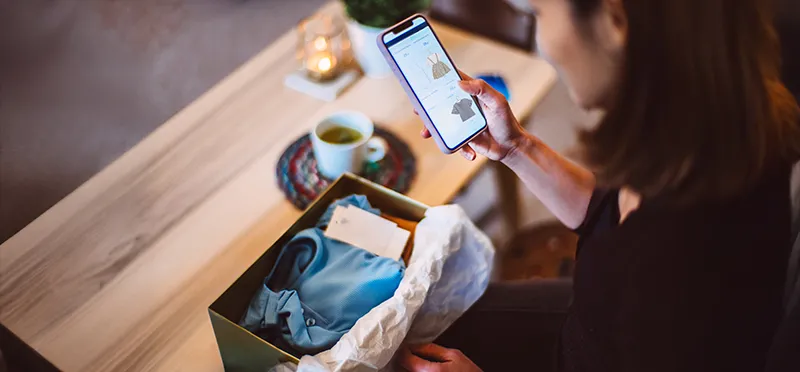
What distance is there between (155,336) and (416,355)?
0.33 metres

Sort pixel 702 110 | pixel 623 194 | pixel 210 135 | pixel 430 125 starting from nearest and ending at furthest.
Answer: pixel 702 110, pixel 623 194, pixel 430 125, pixel 210 135

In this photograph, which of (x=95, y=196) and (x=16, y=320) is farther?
(x=95, y=196)

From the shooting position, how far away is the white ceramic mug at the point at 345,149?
1038 mm

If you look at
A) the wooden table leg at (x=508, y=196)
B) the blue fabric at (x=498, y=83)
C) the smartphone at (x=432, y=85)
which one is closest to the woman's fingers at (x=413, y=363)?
the smartphone at (x=432, y=85)

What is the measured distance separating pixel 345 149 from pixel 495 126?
23 cm

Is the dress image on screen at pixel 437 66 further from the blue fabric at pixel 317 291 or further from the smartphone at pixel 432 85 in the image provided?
the blue fabric at pixel 317 291

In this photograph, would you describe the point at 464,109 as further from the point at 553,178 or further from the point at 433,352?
the point at 433,352

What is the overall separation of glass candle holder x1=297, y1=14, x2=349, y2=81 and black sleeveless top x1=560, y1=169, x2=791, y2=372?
670 millimetres

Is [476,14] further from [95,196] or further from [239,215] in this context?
[95,196]

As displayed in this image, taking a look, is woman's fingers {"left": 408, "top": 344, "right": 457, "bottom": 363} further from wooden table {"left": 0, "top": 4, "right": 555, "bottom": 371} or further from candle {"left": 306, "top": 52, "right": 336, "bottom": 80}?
candle {"left": 306, "top": 52, "right": 336, "bottom": 80}

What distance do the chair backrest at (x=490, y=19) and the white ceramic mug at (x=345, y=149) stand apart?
0.54m

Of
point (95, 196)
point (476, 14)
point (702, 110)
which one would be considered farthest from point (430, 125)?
point (476, 14)

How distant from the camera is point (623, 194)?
2.72 feet

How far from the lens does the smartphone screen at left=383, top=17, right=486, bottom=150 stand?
0.93m
